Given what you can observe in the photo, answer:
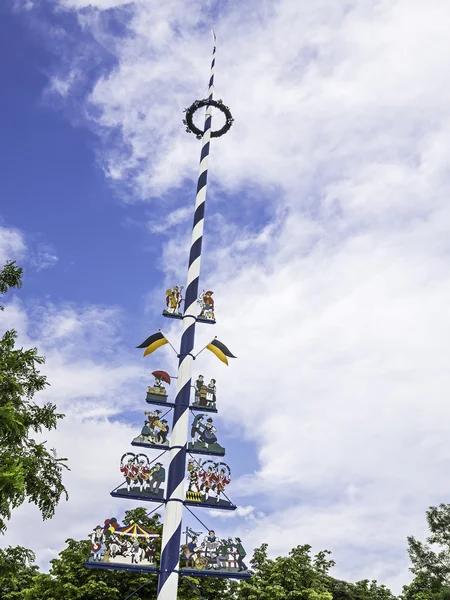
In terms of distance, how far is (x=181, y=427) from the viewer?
1367 cm

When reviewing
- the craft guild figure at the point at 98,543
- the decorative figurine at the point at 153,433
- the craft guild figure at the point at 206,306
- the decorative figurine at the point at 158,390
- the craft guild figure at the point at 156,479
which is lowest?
the craft guild figure at the point at 98,543

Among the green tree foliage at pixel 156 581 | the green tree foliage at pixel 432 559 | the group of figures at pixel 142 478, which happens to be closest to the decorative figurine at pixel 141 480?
the group of figures at pixel 142 478

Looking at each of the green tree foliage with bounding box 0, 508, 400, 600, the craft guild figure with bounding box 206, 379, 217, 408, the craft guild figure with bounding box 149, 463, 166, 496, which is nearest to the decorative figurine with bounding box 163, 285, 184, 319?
the craft guild figure with bounding box 206, 379, 217, 408

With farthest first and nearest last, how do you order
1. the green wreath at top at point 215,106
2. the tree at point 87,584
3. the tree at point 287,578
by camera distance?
the tree at point 287,578 < the tree at point 87,584 < the green wreath at top at point 215,106

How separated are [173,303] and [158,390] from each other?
249cm

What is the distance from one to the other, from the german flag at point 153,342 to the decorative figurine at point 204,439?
7.66 feet

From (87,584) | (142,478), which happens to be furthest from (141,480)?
(87,584)

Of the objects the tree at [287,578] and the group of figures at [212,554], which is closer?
the group of figures at [212,554]

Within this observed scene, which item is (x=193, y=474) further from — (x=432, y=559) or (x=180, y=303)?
(x=432, y=559)

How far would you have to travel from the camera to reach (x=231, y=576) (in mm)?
13047

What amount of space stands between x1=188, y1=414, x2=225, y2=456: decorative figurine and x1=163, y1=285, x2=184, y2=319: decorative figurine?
2843mm

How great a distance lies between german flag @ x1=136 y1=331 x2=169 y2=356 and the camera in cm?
1533

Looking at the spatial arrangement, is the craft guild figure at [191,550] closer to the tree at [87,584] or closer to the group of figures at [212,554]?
the group of figures at [212,554]

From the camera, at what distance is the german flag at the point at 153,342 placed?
15.3m
